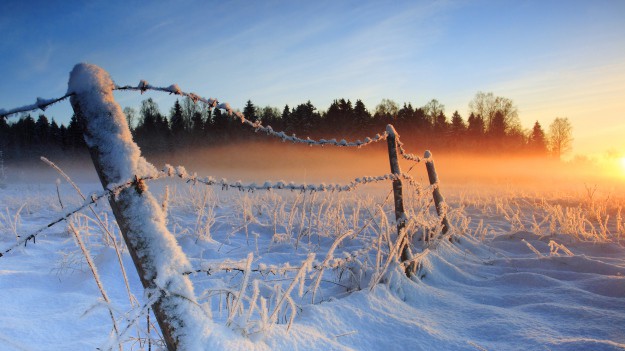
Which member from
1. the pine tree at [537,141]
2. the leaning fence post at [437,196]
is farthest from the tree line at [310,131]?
the leaning fence post at [437,196]

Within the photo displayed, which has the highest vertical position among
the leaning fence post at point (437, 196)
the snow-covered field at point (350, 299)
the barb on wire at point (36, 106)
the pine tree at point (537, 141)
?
the pine tree at point (537, 141)

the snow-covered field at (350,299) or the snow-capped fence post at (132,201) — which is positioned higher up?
the snow-capped fence post at (132,201)

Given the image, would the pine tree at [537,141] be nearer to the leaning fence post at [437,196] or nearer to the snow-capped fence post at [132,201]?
the leaning fence post at [437,196]

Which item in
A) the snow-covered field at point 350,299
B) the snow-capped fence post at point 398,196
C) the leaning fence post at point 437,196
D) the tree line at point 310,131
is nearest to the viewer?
the snow-covered field at point 350,299

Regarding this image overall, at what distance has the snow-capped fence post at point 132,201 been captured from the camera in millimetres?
1227

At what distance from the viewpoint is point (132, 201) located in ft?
4.20

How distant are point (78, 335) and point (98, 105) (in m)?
1.64

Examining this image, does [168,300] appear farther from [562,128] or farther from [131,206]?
[562,128]

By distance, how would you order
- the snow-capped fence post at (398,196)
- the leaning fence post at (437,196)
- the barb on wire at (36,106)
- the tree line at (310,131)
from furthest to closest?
1. the tree line at (310,131)
2. the leaning fence post at (437,196)
3. the snow-capped fence post at (398,196)
4. the barb on wire at (36,106)

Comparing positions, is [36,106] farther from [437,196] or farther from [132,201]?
[437,196]

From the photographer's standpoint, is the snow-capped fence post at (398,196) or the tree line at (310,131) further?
the tree line at (310,131)

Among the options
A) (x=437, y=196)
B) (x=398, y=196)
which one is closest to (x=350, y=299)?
(x=398, y=196)

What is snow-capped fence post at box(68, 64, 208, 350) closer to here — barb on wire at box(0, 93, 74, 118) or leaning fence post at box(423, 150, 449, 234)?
barb on wire at box(0, 93, 74, 118)

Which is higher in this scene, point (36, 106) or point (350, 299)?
point (36, 106)
